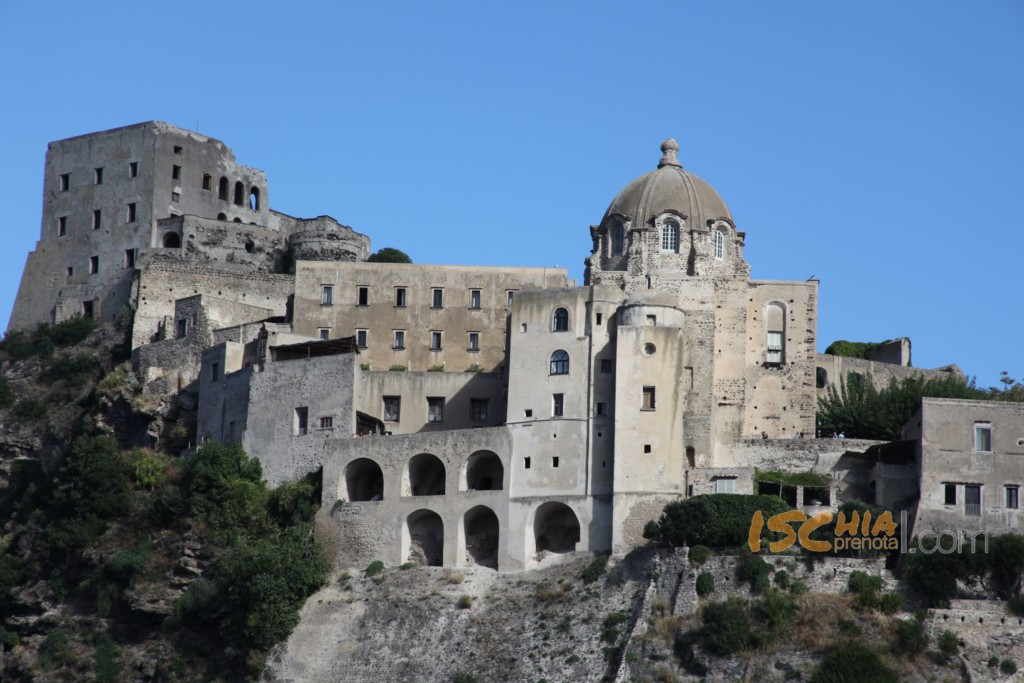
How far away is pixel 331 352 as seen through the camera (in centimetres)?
8144

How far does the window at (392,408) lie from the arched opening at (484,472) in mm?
5352

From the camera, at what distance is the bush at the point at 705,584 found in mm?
66875

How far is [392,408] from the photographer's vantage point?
263ft

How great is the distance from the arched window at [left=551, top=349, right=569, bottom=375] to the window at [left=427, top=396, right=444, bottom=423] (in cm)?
740

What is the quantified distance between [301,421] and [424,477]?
5711 mm

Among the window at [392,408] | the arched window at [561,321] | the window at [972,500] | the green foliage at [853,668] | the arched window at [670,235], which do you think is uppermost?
the arched window at [670,235]

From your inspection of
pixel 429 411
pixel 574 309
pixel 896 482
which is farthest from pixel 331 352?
pixel 896 482

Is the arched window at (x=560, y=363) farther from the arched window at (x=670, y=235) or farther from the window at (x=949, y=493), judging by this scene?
the window at (x=949, y=493)

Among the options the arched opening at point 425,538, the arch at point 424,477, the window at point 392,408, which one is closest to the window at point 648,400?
the arch at point 424,477

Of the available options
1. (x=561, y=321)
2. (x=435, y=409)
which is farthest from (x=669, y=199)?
(x=435, y=409)

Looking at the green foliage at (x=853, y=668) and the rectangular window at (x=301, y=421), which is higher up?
the rectangular window at (x=301, y=421)

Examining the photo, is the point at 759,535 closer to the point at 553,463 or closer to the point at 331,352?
the point at 553,463

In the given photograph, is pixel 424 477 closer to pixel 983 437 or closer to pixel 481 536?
pixel 481 536

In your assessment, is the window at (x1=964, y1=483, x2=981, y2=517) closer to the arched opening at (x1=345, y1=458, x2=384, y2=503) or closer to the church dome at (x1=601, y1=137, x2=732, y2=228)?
the church dome at (x1=601, y1=137, x2=732, y2=228)
